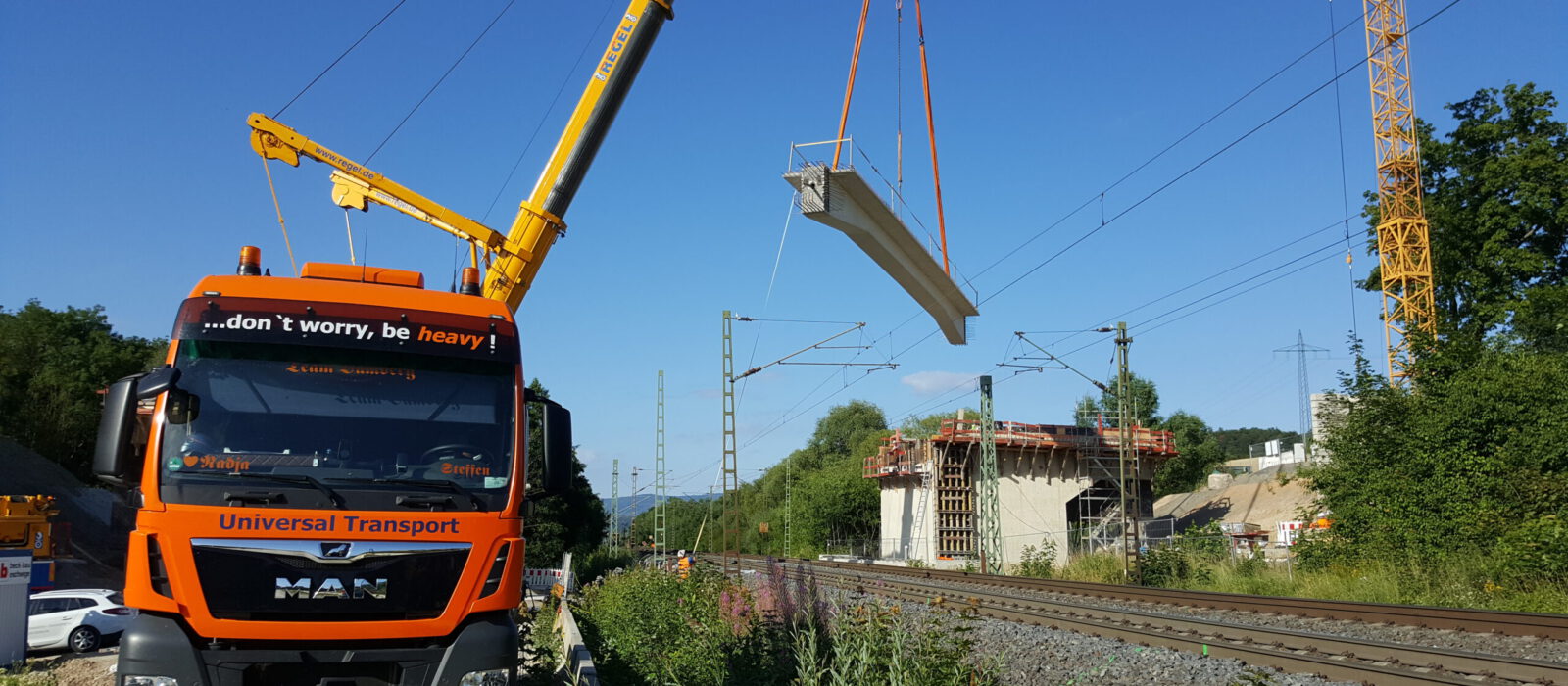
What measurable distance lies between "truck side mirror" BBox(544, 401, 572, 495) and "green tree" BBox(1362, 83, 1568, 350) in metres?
40.0

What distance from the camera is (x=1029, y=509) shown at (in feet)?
165

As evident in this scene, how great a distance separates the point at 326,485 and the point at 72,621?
16.9 meters

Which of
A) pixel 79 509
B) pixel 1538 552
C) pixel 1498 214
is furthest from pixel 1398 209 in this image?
pixel 79 509

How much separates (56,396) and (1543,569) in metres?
55.9

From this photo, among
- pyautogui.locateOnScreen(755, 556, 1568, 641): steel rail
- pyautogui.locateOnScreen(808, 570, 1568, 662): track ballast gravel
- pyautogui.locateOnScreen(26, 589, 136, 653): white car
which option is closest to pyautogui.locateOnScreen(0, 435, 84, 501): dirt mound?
pyautogui.locateOnScreen(26, 589, 136, 653): white car

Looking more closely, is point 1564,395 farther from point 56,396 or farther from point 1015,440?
point 56,396

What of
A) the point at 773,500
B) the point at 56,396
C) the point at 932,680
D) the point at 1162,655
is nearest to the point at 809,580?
the point at 1162,655

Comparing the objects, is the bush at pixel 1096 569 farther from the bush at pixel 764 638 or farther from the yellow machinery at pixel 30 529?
the yellow machinery at pixel 30 529

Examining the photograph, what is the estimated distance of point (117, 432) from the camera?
249 inches

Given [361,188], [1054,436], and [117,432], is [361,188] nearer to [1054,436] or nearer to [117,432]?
[117,432]

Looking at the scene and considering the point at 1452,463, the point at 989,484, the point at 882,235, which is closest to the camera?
the point at 882,235

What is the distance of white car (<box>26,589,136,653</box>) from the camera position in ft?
63.2

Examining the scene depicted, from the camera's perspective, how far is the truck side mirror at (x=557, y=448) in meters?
7.38

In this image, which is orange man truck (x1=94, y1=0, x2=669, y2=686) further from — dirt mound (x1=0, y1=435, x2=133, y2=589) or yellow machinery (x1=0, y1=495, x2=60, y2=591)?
dirt mound (x1=0, y1=435, x2=133, y2=589)
